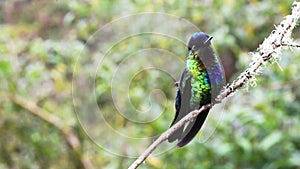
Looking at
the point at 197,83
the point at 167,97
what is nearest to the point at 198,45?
the point at 197,83

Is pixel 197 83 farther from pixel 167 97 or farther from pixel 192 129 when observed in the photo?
pixel 167 97

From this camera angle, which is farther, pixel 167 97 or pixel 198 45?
pixel 167 97

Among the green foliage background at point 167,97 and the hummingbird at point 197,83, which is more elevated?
the green foliage background at point 167,97

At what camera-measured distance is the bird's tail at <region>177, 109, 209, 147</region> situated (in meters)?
0.32

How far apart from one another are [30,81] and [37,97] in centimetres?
11

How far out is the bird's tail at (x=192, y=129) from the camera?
324mm

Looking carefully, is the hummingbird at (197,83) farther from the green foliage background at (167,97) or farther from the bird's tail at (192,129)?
the green foliage background at (167,97)

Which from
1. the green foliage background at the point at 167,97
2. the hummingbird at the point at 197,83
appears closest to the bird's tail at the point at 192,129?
the hummingbird at the point at 197,83

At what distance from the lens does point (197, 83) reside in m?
0.32

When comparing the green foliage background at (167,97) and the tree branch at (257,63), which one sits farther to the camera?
the green foliage background at (167,97)

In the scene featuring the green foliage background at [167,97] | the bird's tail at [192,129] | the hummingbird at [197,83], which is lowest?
the bird's tail at [192,129]

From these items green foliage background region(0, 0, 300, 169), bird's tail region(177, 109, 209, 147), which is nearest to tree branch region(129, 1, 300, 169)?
bird's tail region(177, 109, 209, 147)

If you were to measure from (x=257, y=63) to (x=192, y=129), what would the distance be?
61mm

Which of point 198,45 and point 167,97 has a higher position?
point 167,97
